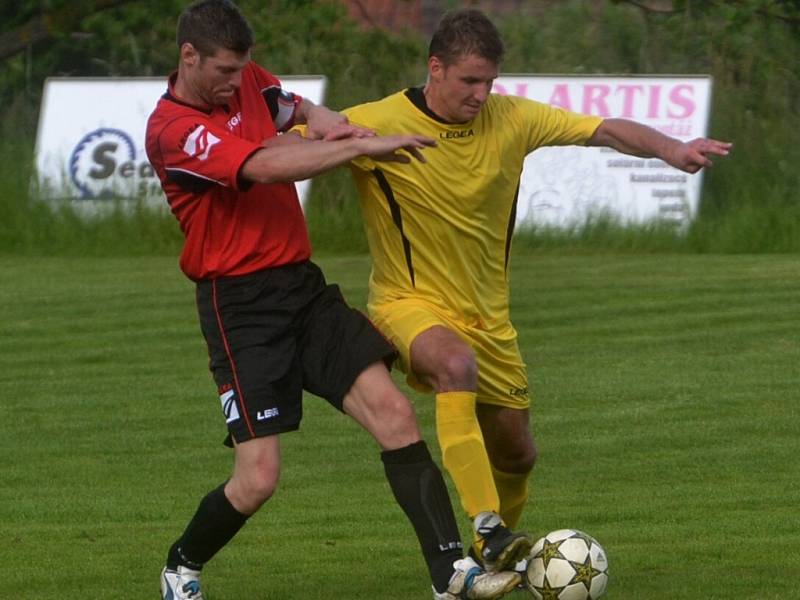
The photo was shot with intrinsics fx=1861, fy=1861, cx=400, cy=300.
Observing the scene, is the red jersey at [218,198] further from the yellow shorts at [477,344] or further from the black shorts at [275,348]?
the yellow shorts at [477,344]

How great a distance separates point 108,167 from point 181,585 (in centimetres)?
1339

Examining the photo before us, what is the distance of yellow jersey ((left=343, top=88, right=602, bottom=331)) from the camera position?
23.7 ft

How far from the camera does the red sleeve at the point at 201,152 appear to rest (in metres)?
6.49

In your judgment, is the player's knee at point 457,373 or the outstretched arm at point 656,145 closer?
the player's knee at point 457,373

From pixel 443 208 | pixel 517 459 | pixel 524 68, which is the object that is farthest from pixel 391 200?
pixel 524 68

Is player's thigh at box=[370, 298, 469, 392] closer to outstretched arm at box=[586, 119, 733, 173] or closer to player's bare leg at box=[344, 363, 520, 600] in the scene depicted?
player's bare leg at box=[344, 363, 520, 600]

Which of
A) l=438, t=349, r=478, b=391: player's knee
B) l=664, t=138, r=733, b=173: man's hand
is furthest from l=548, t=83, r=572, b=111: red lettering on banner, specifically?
l=438, t=349, r=478, b=391: player's knee

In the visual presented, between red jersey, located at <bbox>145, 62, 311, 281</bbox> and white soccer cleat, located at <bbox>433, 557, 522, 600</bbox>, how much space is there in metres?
1.31

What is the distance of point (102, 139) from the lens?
65.5 feet

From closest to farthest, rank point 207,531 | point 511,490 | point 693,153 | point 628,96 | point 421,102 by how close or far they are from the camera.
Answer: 1. point 207,531
2. point 693,153
3. point 421,102
4. point 511,490
5. point 628,96

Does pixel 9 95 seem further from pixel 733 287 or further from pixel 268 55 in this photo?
pixel 733 287

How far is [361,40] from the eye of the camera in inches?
900

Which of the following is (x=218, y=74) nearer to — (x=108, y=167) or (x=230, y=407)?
(x=230, y=407)

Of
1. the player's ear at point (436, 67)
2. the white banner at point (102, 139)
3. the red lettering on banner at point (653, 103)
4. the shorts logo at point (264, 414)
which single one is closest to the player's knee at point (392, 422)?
the shorts logo at point (264, 414)
